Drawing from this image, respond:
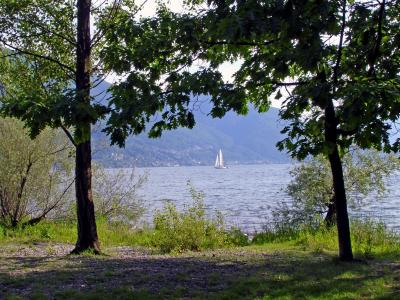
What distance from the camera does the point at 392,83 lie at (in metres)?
7.17

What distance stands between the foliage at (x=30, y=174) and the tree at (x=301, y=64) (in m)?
8.42

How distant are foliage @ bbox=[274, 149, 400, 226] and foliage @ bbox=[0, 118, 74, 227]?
28.8 feet

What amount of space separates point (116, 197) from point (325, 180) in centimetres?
861

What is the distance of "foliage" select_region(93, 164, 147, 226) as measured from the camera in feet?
68.5

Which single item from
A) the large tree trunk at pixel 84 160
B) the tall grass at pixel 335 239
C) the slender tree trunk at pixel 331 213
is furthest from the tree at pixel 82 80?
the slender tree trunk at pixel 331 213

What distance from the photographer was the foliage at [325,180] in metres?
19.0

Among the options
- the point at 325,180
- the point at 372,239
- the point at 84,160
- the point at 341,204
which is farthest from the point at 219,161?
the point at 341,204

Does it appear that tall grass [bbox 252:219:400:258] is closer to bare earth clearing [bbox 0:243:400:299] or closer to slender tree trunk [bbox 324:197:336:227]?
bare earth clearing [bbox 0:243:400:299]

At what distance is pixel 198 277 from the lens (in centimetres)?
861

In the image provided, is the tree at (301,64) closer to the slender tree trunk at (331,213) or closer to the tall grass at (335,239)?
the tall grass at (335,239)

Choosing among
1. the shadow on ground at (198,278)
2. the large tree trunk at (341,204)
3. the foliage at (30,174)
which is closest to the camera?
the shadow on ground at (198,278)

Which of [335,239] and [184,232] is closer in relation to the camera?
[184,232]

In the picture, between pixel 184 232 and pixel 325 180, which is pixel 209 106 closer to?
pixel 184 232

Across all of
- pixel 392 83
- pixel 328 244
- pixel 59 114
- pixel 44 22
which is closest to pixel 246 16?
pixel 392 83
